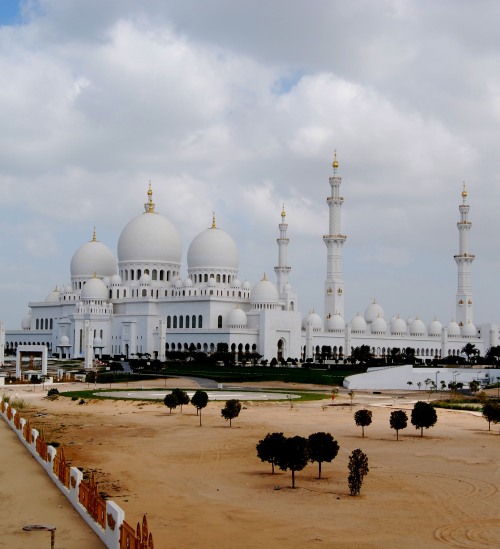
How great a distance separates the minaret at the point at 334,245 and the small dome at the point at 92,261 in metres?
27.2

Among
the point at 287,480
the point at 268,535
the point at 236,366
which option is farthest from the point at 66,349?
the point at 268,535

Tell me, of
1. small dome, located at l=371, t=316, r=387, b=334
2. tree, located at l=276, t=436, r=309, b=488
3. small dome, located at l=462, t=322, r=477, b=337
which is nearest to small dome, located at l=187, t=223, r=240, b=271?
small dome, located at l=371, t=316, r=387, b=334

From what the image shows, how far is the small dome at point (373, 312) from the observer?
3989 inches

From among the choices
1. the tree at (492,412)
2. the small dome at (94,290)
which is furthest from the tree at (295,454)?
the small dome at (94,290)

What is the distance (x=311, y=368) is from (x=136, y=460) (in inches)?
2061

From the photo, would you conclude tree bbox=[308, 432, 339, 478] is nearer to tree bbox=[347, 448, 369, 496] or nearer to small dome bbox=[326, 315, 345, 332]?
tree bbox=[347, 448, 369, 496]

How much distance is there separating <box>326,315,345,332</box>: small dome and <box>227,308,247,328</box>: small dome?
12232mm

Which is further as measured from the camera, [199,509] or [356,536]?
[199,509]

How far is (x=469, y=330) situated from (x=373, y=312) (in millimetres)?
12265

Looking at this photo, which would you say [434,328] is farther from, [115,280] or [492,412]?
[492,412]

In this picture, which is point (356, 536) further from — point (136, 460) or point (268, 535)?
point (136, 460)

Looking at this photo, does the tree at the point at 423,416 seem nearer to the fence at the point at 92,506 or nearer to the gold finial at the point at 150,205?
the fence at the point at 92,506

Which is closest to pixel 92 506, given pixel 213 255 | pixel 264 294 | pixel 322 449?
pixel 322 449

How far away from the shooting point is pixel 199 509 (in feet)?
49.8
